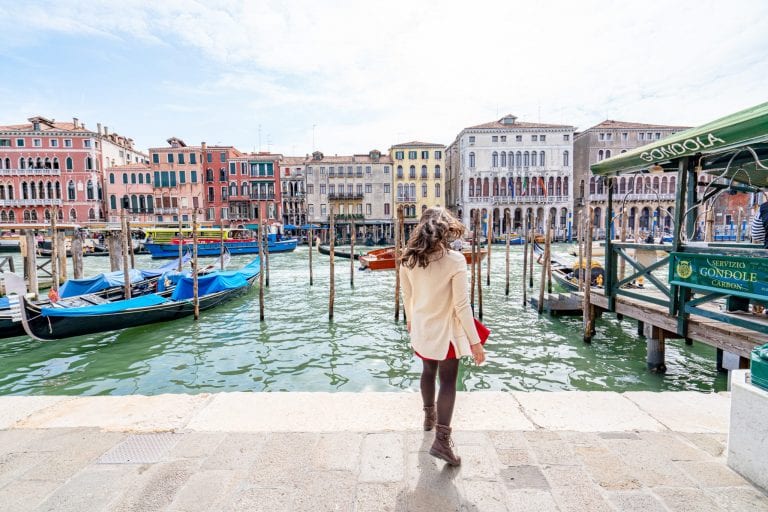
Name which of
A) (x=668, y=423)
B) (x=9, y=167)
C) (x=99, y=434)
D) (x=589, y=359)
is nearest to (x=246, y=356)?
(x=99, y=434)

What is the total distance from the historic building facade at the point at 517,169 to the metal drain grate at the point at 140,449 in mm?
39117

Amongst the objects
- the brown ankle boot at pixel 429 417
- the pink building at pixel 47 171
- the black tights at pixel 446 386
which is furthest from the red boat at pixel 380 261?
the pink building at pixel 47 171

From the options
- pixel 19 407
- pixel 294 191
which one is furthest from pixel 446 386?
pixel 294 191

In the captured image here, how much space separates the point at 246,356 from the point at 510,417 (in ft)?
17.8

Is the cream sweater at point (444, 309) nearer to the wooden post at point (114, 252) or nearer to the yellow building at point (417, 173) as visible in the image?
the wooden post at point (114, 252)

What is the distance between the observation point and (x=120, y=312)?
26.8 feet

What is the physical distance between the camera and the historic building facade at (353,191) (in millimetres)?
40531

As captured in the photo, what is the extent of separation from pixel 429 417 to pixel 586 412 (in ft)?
3.97

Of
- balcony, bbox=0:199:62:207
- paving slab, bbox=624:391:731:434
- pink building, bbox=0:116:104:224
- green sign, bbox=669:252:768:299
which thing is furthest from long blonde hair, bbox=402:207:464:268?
balcony, bbox=0:199:62:207

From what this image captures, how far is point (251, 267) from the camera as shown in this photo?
48.6 ft

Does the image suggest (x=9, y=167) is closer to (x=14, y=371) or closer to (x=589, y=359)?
(x=14, y=371)

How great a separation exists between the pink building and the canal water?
3850cm

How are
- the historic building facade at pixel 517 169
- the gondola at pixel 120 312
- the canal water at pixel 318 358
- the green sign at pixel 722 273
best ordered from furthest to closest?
the historic building facade at pixel 517 169, the gondola at pixel 120 312, the canal water at pixel 318 358, the green sign at pixel 722 273

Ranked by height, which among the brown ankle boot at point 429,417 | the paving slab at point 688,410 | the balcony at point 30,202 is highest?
the balcony at point 30,202
